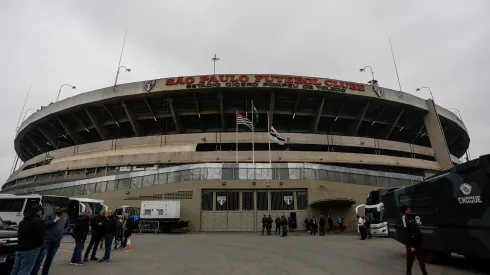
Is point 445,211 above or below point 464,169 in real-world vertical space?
below

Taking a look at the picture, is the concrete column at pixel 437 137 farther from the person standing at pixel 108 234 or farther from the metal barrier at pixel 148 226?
the person standing at pixel 108 234

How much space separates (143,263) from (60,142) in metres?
48.8

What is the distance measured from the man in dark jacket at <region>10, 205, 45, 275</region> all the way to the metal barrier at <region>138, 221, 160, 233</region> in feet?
71.2

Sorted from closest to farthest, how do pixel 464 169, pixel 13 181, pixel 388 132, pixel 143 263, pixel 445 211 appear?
pixel 464 169, pixel 445 211, pixel 143 263, pixel 388 132, pixel 13 181

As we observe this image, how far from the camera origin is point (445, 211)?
8.32m

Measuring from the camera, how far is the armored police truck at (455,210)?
7113 millimetres

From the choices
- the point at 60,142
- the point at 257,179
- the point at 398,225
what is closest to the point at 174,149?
the point at 257,179

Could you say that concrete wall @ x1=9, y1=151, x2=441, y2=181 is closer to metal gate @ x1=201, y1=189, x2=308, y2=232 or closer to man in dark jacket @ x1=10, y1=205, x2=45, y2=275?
metal gate @ x1=201, y1=189, x2=308, y2=232

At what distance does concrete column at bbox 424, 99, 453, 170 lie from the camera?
39650 millimetres

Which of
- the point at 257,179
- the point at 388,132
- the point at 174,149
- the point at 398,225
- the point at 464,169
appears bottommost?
the point at 398,225

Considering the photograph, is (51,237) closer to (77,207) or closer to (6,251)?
(6,251)

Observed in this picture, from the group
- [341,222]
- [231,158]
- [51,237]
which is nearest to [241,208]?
[231,158]

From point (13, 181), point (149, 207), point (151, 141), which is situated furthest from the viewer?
point (13, 181)

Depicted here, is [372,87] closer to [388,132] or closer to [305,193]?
[388,132]
